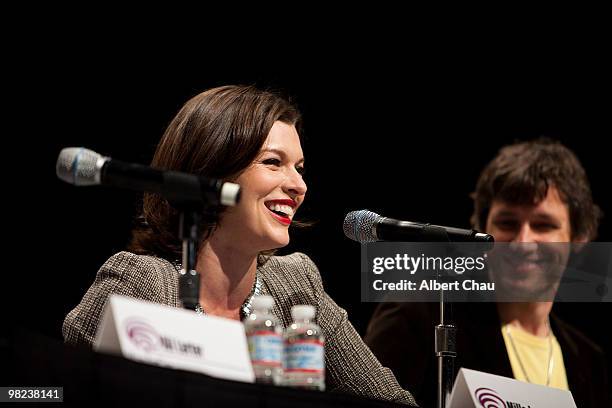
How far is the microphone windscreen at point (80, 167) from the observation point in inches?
64.7

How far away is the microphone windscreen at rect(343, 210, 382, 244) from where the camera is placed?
83.0 inches

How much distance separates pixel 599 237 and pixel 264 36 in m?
1.87

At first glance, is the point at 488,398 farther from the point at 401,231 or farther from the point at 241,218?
the point at 241,218

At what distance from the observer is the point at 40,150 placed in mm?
2980

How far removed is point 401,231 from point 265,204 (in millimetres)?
477

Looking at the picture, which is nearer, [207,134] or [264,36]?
[207,134]

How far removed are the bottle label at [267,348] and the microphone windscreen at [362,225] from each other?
0.63 meters

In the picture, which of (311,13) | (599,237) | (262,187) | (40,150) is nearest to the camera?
(262,187)

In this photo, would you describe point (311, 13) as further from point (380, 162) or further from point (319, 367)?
point (319, 367)

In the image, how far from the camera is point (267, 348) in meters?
1.54

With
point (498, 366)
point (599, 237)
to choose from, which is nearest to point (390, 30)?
point (599, 237)

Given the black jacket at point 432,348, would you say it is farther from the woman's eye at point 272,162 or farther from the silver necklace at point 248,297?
the woman's eye at point 272,162

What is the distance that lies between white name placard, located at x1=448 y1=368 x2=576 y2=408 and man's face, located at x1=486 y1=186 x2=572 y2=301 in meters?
1.20

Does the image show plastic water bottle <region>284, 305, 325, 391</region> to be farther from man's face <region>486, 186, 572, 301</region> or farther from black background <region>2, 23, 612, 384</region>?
man's face <region>486, 186, 572, 301</region>
